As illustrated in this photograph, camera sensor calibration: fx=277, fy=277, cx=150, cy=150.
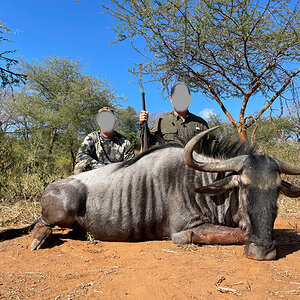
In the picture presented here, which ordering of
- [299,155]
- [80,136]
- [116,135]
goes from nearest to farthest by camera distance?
[116,135], [299,155], [80,136]

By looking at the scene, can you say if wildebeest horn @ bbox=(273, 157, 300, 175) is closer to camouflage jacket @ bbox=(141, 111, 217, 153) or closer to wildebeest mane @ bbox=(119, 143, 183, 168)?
wildebeest mane @ bbox=(119, 143, 183, 168)

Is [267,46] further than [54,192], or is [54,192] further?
[267,46]

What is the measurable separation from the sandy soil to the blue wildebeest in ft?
0.60

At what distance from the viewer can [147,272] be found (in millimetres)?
2367

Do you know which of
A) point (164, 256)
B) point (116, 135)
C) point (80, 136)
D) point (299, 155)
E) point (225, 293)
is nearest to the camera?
point (225, 293)

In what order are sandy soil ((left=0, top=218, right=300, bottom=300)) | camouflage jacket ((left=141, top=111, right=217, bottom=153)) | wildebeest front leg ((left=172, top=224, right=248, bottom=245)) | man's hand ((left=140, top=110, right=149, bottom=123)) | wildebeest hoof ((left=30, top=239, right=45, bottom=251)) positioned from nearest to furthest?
1. sandy soil ((left=0, top=218, right=300, bottom=300))
2. wildebeest front leg ((left=172, top=224, right=248, bottom=245))
3. wildebeest hoof ((left=30, top=239, right=45, bottom=251))
4. man's hand ((left=140, top=110, right=149, bottom=123))
5. camouflage jacket ((left=141, top=111, right=217, bottom=153))

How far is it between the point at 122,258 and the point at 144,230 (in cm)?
67

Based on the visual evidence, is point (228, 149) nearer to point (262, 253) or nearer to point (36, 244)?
point (262, 253)

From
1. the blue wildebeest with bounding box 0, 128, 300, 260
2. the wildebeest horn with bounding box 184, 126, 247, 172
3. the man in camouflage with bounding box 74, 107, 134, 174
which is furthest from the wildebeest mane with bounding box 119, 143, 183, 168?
the man in camouflage with bounding box 74, 107, 134, 174

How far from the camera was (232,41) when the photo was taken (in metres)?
7.12

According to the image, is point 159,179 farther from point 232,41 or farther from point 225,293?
point 232,41

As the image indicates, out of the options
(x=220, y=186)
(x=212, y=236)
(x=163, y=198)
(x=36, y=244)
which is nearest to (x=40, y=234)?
(x=36, y=244)

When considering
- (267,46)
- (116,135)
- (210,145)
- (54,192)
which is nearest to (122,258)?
(54,192)

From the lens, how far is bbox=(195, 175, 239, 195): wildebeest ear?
298cm
